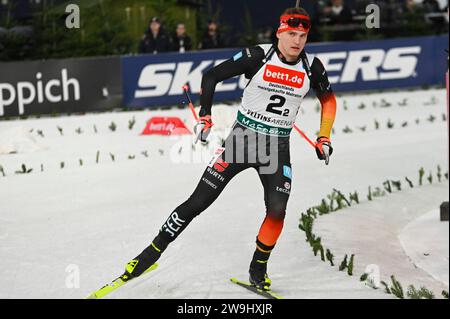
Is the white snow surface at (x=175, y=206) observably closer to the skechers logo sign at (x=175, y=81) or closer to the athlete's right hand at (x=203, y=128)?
the athlete's right hand at (x=203, y=128)

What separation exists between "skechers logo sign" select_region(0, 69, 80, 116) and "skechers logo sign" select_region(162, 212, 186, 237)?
11.2 meters

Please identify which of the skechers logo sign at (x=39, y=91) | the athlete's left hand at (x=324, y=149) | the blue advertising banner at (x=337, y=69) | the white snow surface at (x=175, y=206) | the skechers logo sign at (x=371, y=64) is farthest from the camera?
the skechers logo sign at (x=371, y=64)

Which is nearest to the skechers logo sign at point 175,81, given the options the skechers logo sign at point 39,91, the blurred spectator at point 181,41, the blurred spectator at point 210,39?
the blurred spectator at point 181,41

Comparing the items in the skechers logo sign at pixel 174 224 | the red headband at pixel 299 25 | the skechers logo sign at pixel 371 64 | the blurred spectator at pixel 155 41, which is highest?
the blurred spectator at pixel 155 41

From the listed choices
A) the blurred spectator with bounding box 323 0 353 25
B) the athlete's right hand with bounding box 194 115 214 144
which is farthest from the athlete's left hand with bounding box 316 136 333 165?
the blurred spectator with bounding box 323 0 353 25

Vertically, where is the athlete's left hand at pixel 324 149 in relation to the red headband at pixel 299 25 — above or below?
below

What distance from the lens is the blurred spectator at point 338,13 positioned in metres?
19.3

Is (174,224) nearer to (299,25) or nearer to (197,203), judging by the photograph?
(197,203)

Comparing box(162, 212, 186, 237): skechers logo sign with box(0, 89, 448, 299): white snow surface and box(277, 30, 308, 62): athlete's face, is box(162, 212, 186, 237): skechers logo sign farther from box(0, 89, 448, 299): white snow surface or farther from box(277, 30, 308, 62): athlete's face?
box(277, 30, 308, 62): athlete's face

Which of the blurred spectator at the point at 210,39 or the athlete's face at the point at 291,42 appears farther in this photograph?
the blurred spectator at the point at 210,39

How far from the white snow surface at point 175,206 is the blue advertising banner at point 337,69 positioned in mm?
2357

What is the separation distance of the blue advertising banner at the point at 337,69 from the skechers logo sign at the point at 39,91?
1.13m

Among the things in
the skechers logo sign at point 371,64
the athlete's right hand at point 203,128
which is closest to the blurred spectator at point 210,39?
the skechers logo sign at point 371,64

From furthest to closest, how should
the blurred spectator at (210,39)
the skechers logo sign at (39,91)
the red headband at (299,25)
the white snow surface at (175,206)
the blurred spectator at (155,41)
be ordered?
the blurred spectator at (210,39), the blurred spectator at (155,41), the skechers logo sign at (39,91), the white snow surface at (175,206), the red headband at (299,25)
